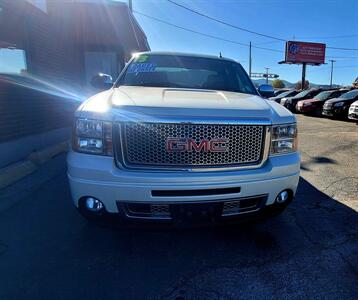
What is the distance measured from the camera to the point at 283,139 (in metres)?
2.76

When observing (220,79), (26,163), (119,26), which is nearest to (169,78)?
(220,79)

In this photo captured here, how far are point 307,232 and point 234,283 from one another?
49.0 inches

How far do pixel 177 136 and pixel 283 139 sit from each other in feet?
3.29

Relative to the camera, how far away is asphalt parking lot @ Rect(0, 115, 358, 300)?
231 cm

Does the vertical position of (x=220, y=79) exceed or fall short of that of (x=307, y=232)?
it exceeds it

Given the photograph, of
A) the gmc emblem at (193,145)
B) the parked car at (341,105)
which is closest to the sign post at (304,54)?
the parked car at (341,105)

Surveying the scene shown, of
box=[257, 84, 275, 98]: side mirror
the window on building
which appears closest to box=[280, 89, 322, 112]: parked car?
box=[257, 84, 275, 98]: side mirror

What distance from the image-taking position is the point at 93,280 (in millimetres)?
2408

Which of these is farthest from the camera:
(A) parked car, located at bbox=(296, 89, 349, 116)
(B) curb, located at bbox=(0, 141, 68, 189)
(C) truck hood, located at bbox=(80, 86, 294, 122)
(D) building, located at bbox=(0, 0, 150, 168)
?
(A) parked car, located at bbox=(296, 89, 349, 116)

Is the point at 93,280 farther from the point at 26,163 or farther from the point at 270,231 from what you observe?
the point at 26,163

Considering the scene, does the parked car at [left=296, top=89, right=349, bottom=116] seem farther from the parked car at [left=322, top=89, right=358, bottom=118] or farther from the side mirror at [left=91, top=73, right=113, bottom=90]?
the side mirror at [left=91, top=73, right=113, bottom=90]

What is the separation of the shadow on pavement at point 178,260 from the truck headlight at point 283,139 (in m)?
0.94

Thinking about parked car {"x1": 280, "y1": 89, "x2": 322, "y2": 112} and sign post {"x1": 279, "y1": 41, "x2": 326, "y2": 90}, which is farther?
sign post {"x1": 279, "y1": 41, "x2": 326, "y2": 90}

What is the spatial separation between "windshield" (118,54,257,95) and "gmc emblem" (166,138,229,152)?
138 cm
